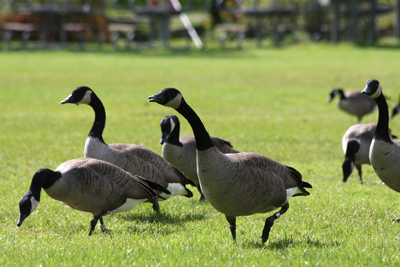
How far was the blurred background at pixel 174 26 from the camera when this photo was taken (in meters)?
39.2

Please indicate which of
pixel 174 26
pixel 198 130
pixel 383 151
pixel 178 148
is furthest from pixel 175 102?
pixel 174 26

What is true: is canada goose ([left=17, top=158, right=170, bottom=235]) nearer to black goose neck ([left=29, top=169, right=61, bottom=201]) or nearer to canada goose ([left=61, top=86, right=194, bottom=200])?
black goose neck ([left=29, top=169, right=61, bottom=201])

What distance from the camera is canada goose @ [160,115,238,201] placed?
24.4 ft

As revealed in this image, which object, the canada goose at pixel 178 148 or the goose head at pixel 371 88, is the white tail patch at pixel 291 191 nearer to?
the goose head at pixel 371 88

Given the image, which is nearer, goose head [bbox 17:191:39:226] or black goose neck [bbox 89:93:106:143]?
goose head [bbox 17:191:39:226]

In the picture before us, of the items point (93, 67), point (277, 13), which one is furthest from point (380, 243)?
point (277, 13)

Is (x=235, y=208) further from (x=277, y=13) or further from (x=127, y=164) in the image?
(x=277, y=13)

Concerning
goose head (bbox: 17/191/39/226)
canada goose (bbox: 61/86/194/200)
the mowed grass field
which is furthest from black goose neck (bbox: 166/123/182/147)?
goose head (bbox: 17/191/39/226)

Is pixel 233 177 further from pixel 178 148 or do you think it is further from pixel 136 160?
pixel 178 148

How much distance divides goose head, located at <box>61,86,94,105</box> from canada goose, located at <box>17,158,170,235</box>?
132 cm

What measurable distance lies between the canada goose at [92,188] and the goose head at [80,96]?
1317 millimetres

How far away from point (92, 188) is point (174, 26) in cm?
4748

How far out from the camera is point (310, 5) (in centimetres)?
4306

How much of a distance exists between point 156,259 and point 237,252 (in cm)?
69
